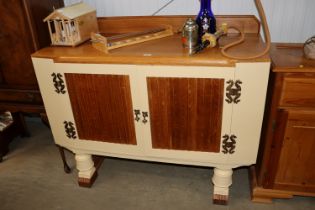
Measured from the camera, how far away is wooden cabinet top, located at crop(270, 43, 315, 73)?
1257 mm

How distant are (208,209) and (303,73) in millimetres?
890

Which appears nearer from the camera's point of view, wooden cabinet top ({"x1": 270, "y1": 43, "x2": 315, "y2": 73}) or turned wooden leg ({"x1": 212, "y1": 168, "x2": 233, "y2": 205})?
wooden cabinet top ({"x1": 270, "y1": 43, "x2": 315, "y2": 73})

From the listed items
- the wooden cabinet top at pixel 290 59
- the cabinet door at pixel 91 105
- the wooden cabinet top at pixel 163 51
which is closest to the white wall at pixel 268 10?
the wooden cabinet top at pixel 163 51

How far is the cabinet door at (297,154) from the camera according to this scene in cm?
136

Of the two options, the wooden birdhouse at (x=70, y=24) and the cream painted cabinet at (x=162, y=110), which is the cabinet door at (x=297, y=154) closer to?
the cream painted cabinet at (x=162, y=110)

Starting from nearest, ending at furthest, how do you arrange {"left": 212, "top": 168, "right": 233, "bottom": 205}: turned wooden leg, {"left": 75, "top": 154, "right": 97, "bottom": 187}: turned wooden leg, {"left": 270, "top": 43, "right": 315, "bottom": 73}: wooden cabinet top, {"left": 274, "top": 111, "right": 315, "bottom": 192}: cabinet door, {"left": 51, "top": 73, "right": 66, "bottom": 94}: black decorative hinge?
{"left": 270, "top": 43, "right": 315, "bottom": 73}: wooden cabinet top
{"left": 274, "top": 111, "right": 315, "bottom": 192}: cabinet door
{"left": 51, "top": 73, "right": 66, "bottom": 94}: black decorative hinge
{"left": 212, "top": 168, "right": 233, "bottom": 205}: turned wooden leg
{"left": 75, "top": 154, "right": 97, "bottom": 187}: turned wooden leg

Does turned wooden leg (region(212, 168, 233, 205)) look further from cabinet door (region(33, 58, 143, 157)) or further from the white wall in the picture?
the white wall

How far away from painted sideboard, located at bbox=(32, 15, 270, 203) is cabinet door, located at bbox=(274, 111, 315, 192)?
151 millimetres

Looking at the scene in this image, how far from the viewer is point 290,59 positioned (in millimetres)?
1361

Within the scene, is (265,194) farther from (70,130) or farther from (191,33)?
(70,130)

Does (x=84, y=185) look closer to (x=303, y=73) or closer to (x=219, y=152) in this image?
(x=219, y=152)

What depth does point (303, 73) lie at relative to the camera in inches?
49.7

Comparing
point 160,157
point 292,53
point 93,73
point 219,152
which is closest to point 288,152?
point 219,152

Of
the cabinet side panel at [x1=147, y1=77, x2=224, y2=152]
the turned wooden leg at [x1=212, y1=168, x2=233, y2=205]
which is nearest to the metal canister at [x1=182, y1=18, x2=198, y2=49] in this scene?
the cabinet side panel at [x1=147, y1=77, x2=224, y2=152]
